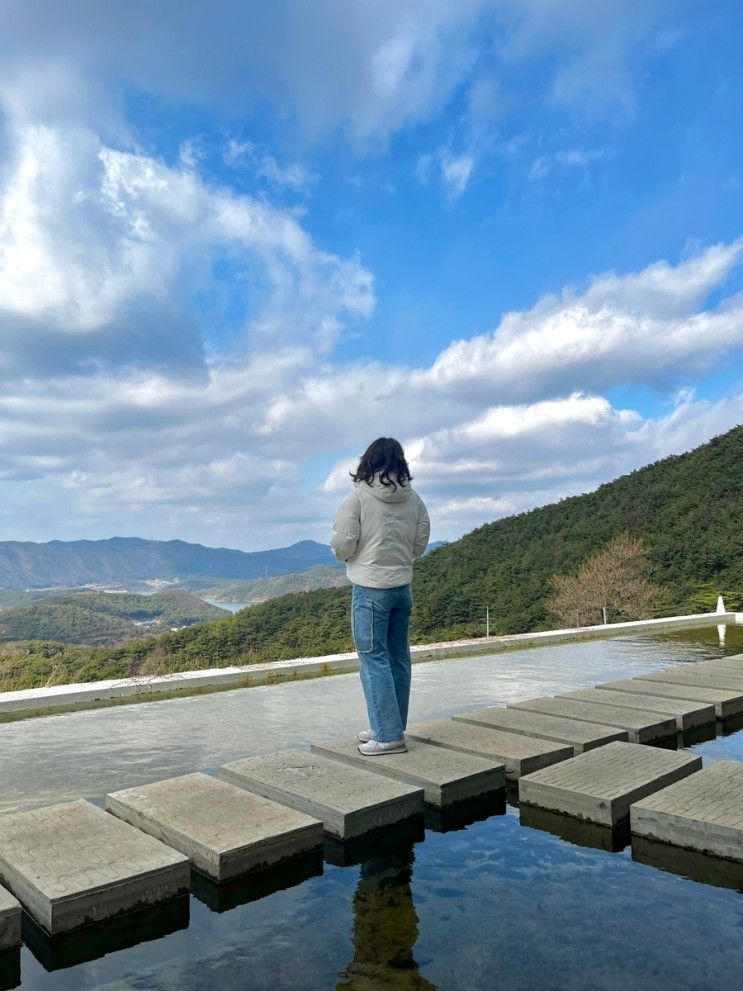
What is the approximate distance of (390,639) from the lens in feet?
11.8

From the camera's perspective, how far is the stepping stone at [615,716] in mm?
3853

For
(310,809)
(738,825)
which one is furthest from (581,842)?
(310,809)

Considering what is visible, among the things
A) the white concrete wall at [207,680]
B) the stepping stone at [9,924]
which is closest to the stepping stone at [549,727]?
the white concrete wall at [207,680]

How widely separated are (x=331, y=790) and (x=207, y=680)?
320 centimetres

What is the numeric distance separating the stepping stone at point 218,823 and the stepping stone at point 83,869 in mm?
103

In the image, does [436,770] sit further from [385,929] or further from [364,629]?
[385,929]

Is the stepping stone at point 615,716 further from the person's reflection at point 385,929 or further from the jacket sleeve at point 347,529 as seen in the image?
the person's reflection at point 385,929

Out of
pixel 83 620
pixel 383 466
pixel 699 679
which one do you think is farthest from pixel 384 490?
pixel 83 620

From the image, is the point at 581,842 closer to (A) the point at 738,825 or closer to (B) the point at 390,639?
(A) the point at 738,825

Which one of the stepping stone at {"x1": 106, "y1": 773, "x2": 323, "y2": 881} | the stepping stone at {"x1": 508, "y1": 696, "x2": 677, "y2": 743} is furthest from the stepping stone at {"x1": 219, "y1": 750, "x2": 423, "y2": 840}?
the stepping stone at {"x1": 508, "y1": 696, "x2": 677, "y2": 743}

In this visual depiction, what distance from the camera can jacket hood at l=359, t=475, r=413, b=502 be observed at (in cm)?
353

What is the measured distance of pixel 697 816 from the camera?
242 cm

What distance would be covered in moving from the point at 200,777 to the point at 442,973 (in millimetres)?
1572

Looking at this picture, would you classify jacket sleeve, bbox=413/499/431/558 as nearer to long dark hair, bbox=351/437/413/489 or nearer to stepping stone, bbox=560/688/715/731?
long dark hair, bbox=351/437/413/489
